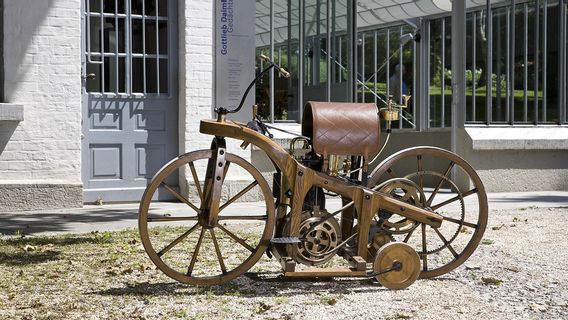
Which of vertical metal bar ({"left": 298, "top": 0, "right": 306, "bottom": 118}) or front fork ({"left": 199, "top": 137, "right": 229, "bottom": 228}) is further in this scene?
vertical metal bar ({"left": 298, "top": 0, "right": 306, "bottom": 118})

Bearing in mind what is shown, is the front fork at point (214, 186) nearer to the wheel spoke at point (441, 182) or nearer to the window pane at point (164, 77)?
the wheel spoke at point (441, 182)

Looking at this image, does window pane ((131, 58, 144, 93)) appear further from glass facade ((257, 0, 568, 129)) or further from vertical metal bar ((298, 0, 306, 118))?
vertical metal bar ((298, 0, 306, 118))

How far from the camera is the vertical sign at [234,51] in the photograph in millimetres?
12031

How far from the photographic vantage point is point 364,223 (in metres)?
6.17

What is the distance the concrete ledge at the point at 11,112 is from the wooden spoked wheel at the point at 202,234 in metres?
1.93

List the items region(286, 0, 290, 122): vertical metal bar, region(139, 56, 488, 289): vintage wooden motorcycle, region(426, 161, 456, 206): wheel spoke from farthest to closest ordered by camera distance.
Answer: region(286, 0, 290, 122): vertical metal bar, region(426, 161, 456, 206): wheel spoke, region(139, 56, 488, 289): vintage wooden motorcycle

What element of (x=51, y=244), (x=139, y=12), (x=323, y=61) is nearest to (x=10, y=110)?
(x=139, y=12)

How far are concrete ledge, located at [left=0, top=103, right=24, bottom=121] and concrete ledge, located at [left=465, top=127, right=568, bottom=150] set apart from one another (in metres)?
6.02

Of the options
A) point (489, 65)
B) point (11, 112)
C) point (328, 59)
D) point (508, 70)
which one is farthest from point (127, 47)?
point (508, 70)

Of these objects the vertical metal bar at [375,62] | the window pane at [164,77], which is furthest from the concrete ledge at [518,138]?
the window pane at [164,77]

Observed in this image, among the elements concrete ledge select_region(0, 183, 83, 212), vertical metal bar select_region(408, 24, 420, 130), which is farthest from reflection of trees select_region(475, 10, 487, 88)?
concrete ledge select_region(0, 183, 83, 212)

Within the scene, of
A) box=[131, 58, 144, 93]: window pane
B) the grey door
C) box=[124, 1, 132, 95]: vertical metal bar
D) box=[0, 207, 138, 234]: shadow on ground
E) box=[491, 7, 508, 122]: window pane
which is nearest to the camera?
box=[0, 207, 138, 234]: shadow on ground

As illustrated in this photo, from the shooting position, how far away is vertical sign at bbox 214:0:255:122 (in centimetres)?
1203

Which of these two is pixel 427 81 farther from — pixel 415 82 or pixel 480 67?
pixel 480 67
